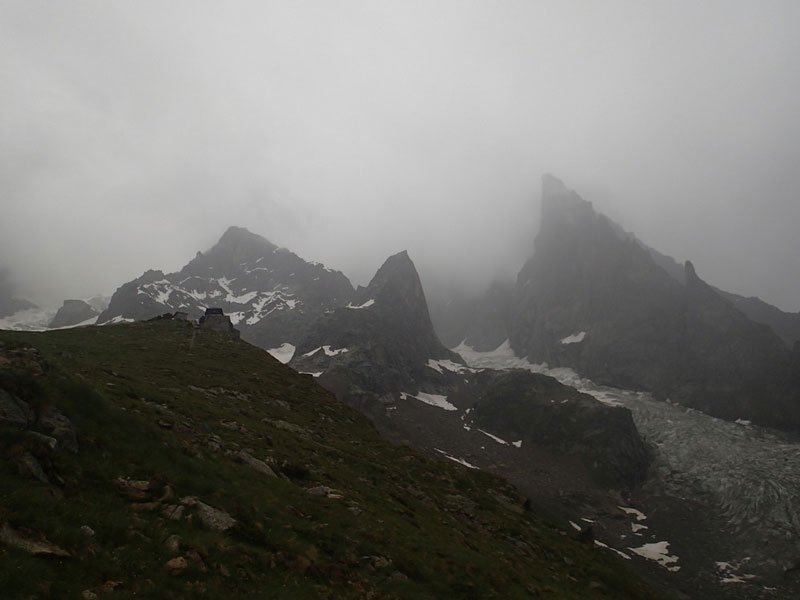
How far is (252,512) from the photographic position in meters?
21.8

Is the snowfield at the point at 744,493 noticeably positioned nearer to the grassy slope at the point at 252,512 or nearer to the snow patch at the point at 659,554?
the snow patch at the point at 659,554

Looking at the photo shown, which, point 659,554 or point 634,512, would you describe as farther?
point 634,512

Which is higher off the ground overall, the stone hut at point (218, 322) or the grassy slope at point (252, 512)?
the grassy slope at point (252, 512)

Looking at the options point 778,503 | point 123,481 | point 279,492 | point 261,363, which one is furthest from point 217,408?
point 778,503

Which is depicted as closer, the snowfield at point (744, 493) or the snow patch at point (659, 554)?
the snow patch at point (659, 554)

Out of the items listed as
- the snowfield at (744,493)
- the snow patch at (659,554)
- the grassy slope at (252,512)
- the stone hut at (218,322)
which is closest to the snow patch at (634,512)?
the snowfield at (744,493)

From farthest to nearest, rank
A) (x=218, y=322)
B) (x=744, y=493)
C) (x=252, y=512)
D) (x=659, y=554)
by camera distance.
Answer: (x=744, y=493)
(x=659, y=554)
(x=218, y=322)
(x=252, y=512)

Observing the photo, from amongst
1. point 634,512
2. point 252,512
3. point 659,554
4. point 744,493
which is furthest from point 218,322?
point 744,493

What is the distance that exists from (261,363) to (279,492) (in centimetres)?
4850

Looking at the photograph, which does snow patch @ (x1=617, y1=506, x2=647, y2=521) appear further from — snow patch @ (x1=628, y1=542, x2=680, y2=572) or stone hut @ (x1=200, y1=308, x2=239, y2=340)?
stone hut @ (x1=200, y1=308, x2=239, y2=340)

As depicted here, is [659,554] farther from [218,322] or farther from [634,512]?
[218,322]

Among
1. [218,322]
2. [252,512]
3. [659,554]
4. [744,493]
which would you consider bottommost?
[659,554]

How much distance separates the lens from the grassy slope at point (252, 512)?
1497 centimetres

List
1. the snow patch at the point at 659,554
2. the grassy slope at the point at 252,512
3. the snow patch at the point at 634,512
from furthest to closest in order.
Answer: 1. the snow patch at the point at 634,512
2. the snow patch at the point at 659,554
3. the grassy slope at the point at 252,512
